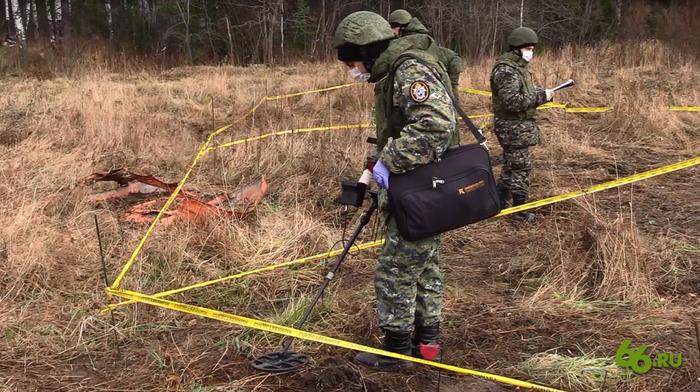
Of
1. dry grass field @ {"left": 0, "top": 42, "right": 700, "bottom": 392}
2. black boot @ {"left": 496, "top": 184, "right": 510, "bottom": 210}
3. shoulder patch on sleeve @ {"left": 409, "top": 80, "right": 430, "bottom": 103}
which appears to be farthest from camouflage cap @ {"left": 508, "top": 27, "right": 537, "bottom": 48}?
shoulder patch on sleeve @ {"left": 409, "top": 80, "right": 430, "bottom": 103}

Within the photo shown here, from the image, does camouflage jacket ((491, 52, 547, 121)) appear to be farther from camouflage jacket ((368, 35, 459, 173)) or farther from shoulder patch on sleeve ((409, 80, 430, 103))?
shoulder patch on sleeve ((409, 80, 430, 103))

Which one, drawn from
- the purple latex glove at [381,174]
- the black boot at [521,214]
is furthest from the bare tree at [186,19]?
the purple latex glove at [381,174]

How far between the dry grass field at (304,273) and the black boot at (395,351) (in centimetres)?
5

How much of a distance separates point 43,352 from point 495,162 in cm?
503

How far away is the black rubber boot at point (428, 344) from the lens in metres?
2.91

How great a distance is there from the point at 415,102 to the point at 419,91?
45 mm

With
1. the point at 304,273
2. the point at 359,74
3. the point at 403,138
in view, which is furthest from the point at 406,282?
the point at 304,273

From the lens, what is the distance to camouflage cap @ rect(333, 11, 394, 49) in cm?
257

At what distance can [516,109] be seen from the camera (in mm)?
5039

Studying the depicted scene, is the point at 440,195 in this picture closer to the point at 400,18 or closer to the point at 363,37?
the point at 363,37

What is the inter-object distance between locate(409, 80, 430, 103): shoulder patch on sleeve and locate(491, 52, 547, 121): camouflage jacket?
2751 mm

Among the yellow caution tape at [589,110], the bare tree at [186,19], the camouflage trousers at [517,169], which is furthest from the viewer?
the bare tree at [186,19]

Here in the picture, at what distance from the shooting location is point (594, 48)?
12852mm

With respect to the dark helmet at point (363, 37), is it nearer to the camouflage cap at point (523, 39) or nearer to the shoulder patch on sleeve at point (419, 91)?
the shoulder patch on sleeve at point (419, 91)
